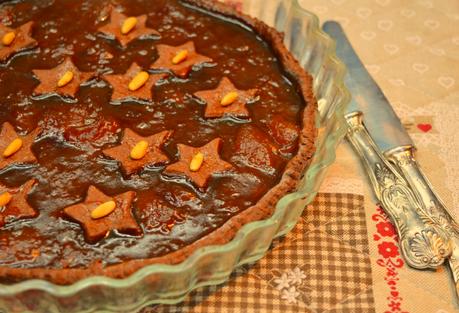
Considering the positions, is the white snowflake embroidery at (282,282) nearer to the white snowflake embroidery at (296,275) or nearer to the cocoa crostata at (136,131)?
the white snowflake embroidery at (296,275)

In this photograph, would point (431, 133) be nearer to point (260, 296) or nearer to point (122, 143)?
point (260, 296)

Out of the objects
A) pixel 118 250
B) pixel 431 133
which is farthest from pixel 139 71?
pixel 431 133

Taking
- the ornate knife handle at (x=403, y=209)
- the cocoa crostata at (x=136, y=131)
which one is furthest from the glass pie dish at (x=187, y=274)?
the ornate knife handle at (x=403, y=209)

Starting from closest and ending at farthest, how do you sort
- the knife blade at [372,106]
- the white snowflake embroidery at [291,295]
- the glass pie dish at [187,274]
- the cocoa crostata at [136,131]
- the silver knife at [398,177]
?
the glass pie dish at [187,274], the cocoa crostata at [136,131], the white snowflake embroidery at [291,295], the silver knife at [398,177], the knife blade at [372,106]

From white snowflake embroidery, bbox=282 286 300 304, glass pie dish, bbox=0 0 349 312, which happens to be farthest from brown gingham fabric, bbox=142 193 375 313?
glass pie dish, bbox=0 0 349 312

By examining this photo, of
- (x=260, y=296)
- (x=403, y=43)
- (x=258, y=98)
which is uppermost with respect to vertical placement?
(x=403, y=43)

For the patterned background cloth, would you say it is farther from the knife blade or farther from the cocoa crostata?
the cocoa crostata

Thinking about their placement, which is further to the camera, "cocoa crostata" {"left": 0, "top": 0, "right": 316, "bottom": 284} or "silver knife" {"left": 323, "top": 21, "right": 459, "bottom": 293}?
"silver knife" {"left": 323, "top": 21, "right": 459, "bottom": 293}
